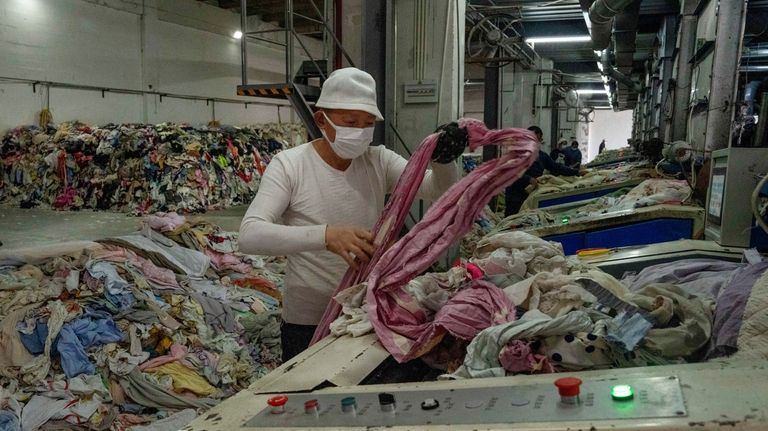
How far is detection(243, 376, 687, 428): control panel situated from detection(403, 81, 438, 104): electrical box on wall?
4863 mm

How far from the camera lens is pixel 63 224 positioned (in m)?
9.09

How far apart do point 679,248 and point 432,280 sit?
1.40 metres

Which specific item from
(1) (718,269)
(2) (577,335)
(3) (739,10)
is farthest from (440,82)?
(2) (577,335)

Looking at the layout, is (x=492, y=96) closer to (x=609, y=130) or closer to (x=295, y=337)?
(x=295, y=337)

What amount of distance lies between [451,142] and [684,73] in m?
7.22

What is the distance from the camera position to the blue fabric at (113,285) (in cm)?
456

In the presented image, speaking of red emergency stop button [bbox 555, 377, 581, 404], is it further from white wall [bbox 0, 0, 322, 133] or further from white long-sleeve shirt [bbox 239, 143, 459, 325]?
white wall [bbox 0, 0, 322, 133]

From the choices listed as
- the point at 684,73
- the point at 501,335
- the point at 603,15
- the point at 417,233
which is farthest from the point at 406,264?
the point at 684,73

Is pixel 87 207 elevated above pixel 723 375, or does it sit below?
below

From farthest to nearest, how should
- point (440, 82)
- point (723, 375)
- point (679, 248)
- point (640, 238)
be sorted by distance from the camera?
point (440, 82) < point (640, 238) < point (679, 248) < point (723, 375)

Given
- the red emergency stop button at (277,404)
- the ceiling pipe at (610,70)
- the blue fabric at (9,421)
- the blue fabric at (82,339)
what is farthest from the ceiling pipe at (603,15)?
the blue fabric at (9,421)

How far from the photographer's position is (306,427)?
1.14 m

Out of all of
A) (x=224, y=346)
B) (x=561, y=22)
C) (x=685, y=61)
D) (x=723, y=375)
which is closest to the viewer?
(x=723, y=375)

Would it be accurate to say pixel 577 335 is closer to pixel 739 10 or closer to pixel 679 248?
pixel 679 248
